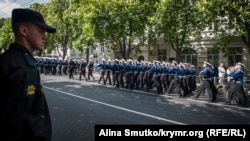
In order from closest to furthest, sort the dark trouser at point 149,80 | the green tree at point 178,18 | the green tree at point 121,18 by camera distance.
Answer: the dark trouser at point 149,80
the green tree at point 178,18
the green tree at point 121,18

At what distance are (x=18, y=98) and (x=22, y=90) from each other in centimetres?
6

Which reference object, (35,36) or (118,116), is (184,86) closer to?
(118,116)

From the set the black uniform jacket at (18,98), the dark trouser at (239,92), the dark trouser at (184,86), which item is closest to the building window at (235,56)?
the dark trouser at (184,86)

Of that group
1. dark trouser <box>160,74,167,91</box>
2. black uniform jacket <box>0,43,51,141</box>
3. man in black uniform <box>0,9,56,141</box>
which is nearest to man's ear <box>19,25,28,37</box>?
man in black uniform <box>0,9,56,141</box>

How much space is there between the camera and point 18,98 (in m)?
1.95

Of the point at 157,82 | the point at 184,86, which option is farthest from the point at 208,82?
the point at 157,82

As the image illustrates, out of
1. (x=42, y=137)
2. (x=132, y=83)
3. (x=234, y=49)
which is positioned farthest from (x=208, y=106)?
(x=234, y=49)

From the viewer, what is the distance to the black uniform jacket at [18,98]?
6.40ft

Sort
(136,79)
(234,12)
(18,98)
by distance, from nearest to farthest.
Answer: (18,98) → (136,79) → (234,12)

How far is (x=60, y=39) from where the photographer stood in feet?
162

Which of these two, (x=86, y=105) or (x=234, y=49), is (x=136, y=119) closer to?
(x=86, y=105)

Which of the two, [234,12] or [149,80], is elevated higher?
[234,12]

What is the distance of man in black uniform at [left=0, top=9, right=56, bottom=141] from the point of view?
6.41 feet

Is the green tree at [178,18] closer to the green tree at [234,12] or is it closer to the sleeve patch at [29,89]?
the green tree at [234,12]
